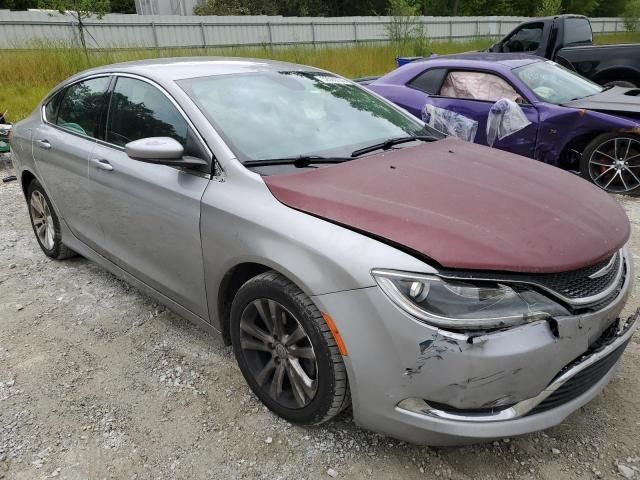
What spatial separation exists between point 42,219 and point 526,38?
33.6 ft

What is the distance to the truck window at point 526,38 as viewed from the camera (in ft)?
35.1

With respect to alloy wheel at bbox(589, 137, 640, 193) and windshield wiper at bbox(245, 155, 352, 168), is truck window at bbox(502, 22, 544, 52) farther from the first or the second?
windshield wiper at bbox(245, 155, 352, 168)

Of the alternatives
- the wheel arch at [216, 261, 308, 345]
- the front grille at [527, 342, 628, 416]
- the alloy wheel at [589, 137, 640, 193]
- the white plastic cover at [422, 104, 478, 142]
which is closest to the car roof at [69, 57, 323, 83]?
the wheel arch at [216, 261, 308, 345]

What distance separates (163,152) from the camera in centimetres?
248

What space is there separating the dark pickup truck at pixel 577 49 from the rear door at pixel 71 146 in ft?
29.1

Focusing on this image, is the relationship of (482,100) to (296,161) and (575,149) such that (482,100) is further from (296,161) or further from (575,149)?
(296,161)

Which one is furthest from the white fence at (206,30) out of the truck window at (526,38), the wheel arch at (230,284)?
the wheel arch at (230,284)

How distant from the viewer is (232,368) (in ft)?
9.53

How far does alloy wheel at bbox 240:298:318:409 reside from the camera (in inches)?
87.9

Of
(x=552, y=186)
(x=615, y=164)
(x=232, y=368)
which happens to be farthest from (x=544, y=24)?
(x=232, y=368)

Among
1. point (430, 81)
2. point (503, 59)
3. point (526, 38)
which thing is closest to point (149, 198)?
point (430, 81)

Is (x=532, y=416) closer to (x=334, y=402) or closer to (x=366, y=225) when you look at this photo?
(x=334, y=402)

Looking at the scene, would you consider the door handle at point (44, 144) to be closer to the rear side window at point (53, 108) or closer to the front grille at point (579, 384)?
the rear side window at point (53, 108)

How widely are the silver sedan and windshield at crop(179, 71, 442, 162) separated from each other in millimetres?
13
